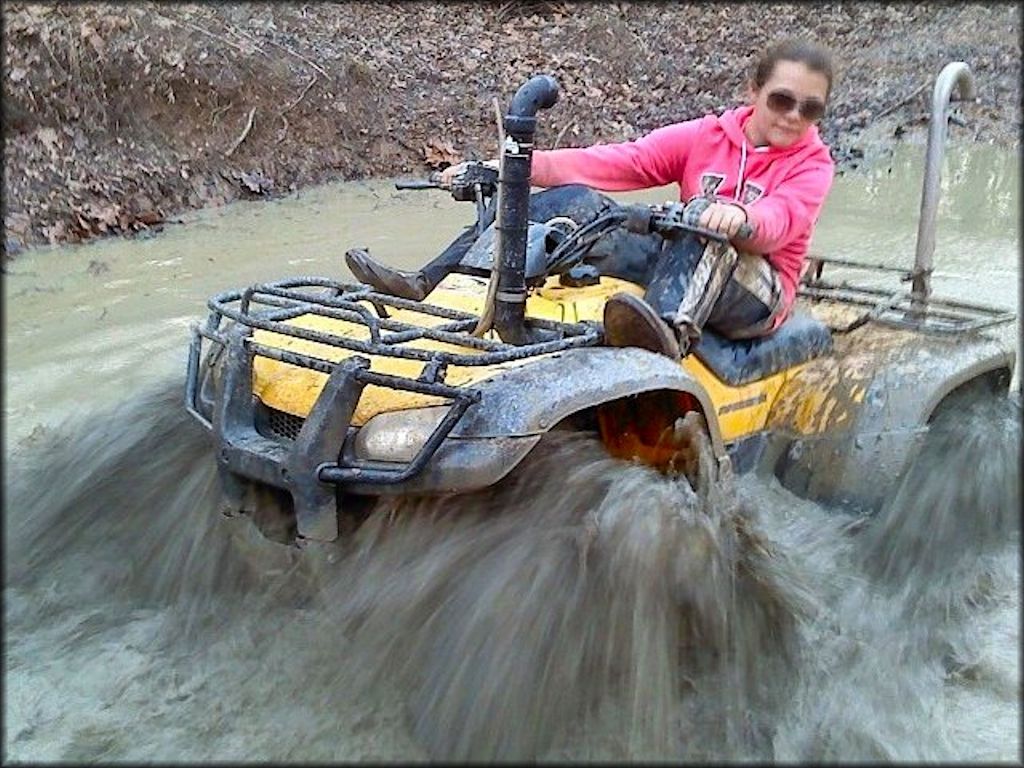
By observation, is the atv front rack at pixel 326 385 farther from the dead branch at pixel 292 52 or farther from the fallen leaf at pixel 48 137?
the dead branch at pixel 292 52

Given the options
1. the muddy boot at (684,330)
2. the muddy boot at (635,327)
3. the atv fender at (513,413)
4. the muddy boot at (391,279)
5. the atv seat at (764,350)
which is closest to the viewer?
the atv fender at (513,413)

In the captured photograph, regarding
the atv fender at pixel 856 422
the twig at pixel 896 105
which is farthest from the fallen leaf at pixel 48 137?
the twig at pixel 896 105

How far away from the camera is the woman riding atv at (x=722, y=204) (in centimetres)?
368

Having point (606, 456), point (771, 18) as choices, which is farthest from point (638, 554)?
point (771, 18)

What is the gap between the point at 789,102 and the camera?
13.1 ft

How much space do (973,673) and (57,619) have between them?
8.70 ft

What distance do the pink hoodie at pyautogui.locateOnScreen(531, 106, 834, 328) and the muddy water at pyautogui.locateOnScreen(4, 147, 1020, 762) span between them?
840mm

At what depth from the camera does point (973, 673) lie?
136 inches

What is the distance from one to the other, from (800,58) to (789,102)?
0.47 ft

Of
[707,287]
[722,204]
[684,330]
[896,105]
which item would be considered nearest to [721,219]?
[722,204]

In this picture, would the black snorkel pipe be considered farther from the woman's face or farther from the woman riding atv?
the woman's face

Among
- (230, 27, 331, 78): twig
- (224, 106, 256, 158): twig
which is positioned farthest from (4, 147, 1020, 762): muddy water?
(230, 27, 331, 78): twig

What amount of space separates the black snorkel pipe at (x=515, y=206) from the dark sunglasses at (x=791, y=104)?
2.83 feet

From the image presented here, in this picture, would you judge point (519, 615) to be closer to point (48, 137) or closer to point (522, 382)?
point (522, 382)
